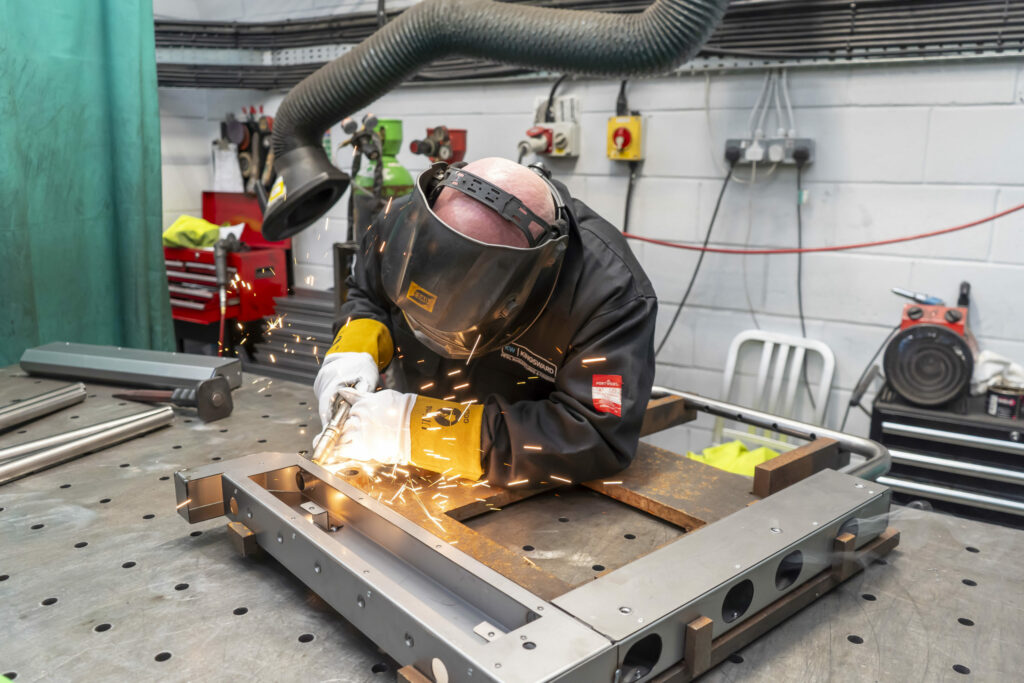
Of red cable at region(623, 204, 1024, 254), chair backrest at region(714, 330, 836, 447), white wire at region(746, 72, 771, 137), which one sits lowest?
chair backrest at region(714, 330, 836, 447)

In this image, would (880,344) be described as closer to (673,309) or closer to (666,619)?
(673,309)

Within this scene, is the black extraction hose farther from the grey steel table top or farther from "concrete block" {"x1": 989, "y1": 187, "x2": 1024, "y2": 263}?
"concrete block" {"x1": 989, "y1": 187, "x2": 1024, "y2": 263}

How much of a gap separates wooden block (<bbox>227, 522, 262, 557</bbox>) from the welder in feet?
0.88

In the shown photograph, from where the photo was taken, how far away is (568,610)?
2.81 feet

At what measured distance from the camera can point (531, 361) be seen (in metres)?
1.56

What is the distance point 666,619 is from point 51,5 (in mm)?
2843

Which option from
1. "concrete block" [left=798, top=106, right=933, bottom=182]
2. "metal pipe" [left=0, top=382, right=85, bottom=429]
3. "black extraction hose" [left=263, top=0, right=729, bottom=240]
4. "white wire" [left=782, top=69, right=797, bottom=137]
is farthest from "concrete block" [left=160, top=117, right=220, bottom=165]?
"concrete block" [left=798, top=106, right=933, bottom=182]

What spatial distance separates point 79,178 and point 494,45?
162 cm

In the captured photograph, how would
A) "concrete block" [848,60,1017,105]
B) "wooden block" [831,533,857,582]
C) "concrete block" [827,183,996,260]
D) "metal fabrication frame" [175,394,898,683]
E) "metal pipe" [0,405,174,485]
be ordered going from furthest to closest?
"concrete block" [827,183,996,260]
"concrete block" [848,60,1017,105]
"metal pipe" [0,405,174,485]
"wooden block" [831,533,857,582]
"metal fabrication frame" [175,394,898,683]

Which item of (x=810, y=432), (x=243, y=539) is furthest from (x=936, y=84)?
(x=243, y=539)

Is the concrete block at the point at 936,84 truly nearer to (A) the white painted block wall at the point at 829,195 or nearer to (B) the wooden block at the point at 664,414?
(A) the white painted block wall at the point at 829,195

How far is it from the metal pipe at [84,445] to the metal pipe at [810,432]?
1.13 metres

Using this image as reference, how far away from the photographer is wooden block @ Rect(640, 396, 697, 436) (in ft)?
5.42

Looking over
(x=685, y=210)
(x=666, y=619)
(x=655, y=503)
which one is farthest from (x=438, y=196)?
(x=685, y=210)
